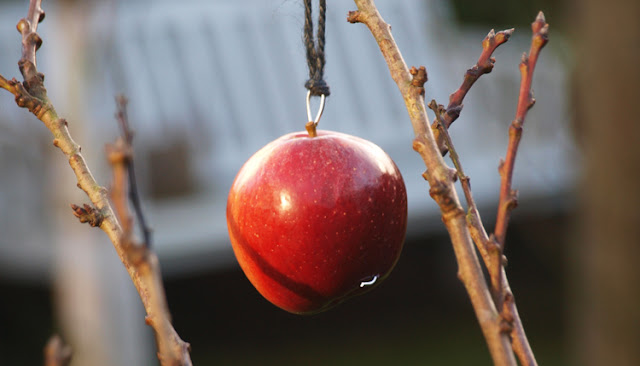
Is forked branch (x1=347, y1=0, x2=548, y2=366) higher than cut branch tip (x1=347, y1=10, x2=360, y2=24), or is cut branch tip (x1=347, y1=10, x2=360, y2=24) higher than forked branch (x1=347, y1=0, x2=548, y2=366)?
cut branch tip (x1=347, y1=10, x2=360, y2=24)

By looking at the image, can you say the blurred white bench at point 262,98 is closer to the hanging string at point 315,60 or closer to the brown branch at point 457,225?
the hanging string at point 315,60

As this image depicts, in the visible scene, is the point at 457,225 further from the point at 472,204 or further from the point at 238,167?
the point at 238,167

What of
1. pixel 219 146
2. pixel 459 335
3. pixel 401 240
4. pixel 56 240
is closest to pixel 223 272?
pixel 219 146

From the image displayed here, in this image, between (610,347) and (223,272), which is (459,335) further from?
(610,347)

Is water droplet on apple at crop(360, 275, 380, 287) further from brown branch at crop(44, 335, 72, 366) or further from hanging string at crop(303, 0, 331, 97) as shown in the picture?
brown branch at crop(44, 335, 72, 366)

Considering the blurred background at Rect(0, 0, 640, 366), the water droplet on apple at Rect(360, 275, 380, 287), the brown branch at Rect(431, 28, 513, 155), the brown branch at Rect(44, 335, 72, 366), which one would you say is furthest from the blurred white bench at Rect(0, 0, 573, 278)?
the brown branch at Rect(44, 335, 72, 366)

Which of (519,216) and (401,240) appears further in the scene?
(519,216)

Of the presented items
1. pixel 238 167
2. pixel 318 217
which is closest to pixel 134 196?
pixel 318 217
